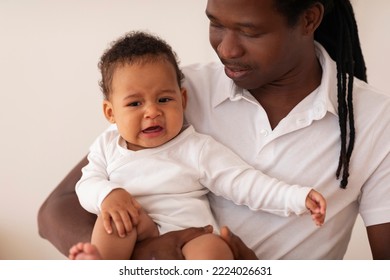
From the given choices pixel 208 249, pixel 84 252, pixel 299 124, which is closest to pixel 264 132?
pixel 299 124

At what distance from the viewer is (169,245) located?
117cm

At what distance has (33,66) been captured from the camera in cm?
169

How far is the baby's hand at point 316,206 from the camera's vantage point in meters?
1.12

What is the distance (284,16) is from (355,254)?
941 millimetres

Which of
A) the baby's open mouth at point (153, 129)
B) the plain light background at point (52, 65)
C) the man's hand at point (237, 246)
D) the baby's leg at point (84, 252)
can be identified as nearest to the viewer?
the baby's leg at point (84, 252)

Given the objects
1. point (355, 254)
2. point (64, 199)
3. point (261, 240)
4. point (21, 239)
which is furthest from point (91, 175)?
point (355, 254)

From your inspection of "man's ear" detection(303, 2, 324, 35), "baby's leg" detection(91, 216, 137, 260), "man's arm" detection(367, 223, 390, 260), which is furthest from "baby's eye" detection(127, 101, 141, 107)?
"man's arm" detection(367, 223, 390, 260)

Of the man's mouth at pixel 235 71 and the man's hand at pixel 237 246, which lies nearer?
the man's hand at pixel 237 246

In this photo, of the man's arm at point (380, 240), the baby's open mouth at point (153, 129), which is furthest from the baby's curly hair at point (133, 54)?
the man's arm at point (380, 240)

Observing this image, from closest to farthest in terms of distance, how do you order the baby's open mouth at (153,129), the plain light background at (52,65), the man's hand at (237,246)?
the man's hand at (237,246) → the baby's open mouth at (153,129) → the plain light background at (52,65)

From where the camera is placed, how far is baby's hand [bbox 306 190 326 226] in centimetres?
112

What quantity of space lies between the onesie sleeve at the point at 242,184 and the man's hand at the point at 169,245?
10cm

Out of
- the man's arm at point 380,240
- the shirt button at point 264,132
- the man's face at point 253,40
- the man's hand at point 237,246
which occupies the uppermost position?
the man's face at point 253,40

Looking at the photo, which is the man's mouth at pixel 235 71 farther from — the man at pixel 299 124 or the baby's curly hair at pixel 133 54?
the baby's curly hair at pixel 133 54
